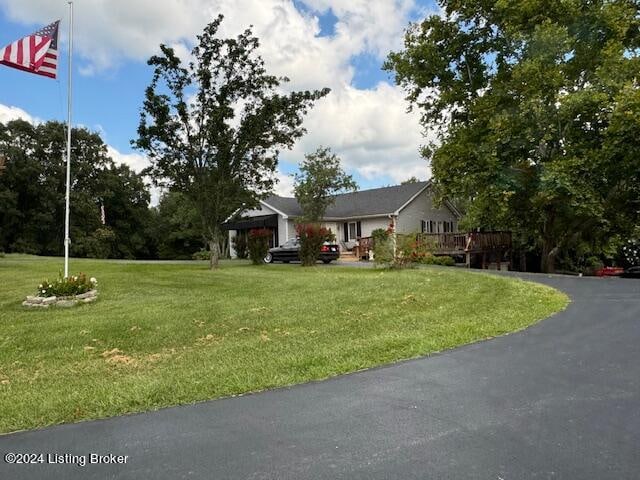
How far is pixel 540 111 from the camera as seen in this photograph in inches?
636

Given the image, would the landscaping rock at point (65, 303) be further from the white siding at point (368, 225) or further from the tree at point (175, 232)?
the tree at point (175, 232)

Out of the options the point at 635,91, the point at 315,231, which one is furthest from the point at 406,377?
the point at 315,231

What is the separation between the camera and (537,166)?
61.3 feet

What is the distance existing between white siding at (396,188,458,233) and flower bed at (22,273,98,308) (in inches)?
888

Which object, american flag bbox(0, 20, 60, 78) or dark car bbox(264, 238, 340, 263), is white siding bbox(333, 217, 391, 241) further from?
american flag bbox(0, 20, 60, 78)

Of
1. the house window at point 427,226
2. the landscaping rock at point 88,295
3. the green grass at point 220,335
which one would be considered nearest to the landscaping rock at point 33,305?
the green grass at point 220,335

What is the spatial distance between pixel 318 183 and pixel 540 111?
1723cm

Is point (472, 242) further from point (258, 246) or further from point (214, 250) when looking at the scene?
point (214, 250)

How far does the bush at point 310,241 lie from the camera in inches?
808

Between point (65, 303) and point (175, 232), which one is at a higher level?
point (175, 232)

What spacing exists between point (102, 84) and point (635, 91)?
1677cm

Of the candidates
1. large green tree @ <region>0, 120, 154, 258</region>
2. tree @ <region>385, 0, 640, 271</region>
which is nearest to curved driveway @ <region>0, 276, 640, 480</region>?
tree @ <region>385, 0, 640, 271</region>

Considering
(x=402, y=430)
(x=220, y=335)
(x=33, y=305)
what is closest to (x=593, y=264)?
(x=220, y=335)

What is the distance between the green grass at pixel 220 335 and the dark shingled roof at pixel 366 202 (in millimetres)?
19599
